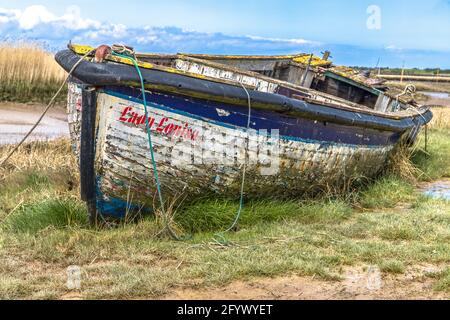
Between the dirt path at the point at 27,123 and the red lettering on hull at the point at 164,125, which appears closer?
the red lettering on hull at the point at 164,125

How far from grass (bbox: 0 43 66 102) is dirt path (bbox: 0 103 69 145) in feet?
1.49

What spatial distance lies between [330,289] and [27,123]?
37.9 feet

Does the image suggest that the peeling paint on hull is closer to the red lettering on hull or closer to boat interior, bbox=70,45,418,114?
the red lettering on hull

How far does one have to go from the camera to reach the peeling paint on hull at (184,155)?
210 inches

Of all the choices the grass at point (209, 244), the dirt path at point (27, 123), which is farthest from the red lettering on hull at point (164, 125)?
the dirt path at point (27, 123)

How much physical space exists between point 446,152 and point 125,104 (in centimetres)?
773

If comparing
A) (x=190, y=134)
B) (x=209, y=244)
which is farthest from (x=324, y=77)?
(x=209, y=244)

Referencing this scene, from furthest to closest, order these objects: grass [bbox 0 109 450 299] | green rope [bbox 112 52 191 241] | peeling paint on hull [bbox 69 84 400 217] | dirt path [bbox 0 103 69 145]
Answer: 1. dirt path [bbox 0 103 69 145]
2. peeling paint on hull [bbox 69 84 400 217]
3. green rope [bbox 112 52 191 241]
4. grass [bbox 0 109 450 299]

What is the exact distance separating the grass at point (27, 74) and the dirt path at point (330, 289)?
1406 cm

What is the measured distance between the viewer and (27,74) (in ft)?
57.9

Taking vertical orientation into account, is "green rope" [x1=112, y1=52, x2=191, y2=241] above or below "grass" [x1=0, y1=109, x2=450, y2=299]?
above

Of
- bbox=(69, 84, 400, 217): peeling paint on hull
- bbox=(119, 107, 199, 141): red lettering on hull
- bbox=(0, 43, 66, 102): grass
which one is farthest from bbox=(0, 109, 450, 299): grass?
bbox=(0, 43, 66, 102): grass

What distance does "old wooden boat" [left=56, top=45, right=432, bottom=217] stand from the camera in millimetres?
5273

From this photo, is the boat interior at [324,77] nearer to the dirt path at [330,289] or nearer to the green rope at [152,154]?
the green rope at [152,154]
